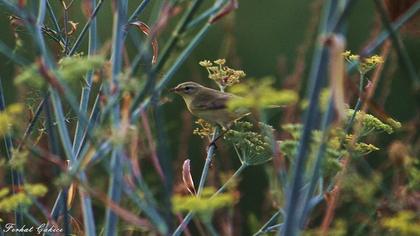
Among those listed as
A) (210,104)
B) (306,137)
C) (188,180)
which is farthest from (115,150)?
(210,104)

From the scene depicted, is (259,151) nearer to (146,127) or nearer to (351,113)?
(351,113)

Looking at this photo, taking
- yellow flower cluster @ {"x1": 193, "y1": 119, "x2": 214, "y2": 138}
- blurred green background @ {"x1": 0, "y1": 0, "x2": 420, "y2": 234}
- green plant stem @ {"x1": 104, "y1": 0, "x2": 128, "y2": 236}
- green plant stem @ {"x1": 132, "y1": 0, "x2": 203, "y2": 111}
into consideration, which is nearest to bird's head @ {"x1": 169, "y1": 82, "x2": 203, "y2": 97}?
yellow flower cluster @ {"x1": 193, "y1": 119, "x2": 214, "y2": 138}

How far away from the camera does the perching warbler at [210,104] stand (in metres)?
2.44

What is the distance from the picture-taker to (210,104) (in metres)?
2.66

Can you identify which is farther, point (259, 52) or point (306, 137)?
point (259, 52)

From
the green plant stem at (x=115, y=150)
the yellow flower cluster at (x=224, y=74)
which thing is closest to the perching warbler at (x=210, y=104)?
the yellow flower cluster at (x=224, y=74)

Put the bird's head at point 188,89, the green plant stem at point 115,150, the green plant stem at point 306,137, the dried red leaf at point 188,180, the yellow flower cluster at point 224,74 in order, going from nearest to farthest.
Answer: the green plant stem at point 306,137 < the green plant stem at point 115,150 < the dried red leaf at point 188,180 < the yellow flower cluster at point 224,74 < the bird's head at point 188,89

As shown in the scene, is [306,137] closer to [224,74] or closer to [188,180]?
[188,180]

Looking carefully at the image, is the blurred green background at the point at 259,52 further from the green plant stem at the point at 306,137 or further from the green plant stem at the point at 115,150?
the green plant stem at the point at 306,137

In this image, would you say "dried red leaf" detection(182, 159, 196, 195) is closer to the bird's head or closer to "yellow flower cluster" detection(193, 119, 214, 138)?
"yellow flower cluster" detection(193, 119, 214, 138)

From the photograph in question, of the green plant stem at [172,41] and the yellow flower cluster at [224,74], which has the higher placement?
the green plant stem at [172,41]

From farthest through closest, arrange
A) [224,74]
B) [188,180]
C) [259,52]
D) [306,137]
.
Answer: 1. [259,52]
2. [224,74]
3. [188,180]
4. [306,137]

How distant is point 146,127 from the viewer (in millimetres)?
1355

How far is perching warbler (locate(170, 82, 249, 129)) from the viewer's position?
96.0 inches
